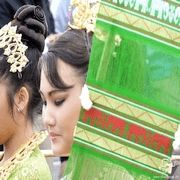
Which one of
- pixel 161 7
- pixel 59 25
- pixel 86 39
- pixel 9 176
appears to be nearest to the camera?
pixel 161 7

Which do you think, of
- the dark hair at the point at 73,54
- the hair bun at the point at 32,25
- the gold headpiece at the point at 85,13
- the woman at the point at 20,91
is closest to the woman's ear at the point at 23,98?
the woman at the point at 20,91

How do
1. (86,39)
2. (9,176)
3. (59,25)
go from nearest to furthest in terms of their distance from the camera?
(86,39) → (9,176) → (59,25)

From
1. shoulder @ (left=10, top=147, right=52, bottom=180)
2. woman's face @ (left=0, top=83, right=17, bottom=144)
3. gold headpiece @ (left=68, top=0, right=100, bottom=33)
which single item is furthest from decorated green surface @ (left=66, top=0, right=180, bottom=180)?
woman's face @ (left=0, top=83, right=17, bottom=144)

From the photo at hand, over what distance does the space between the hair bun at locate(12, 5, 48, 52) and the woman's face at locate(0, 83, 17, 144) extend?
10.1 inches

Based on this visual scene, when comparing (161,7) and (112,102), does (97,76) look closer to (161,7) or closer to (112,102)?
(112,102)

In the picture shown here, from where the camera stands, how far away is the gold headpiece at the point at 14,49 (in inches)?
112

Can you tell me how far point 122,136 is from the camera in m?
1.84

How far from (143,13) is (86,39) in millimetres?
308

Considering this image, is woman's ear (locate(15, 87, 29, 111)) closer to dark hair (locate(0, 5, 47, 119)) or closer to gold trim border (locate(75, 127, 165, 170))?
dark hair (locate(0, 5, 47, 119))

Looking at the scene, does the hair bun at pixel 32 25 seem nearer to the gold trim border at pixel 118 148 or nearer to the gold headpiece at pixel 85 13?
the gold headpiece at pixel 85 13

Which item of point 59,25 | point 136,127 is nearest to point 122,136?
point 136,127

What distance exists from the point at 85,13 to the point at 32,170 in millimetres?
890

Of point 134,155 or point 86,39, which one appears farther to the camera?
point 86,39

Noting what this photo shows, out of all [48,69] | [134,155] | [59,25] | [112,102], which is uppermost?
[59,25]
